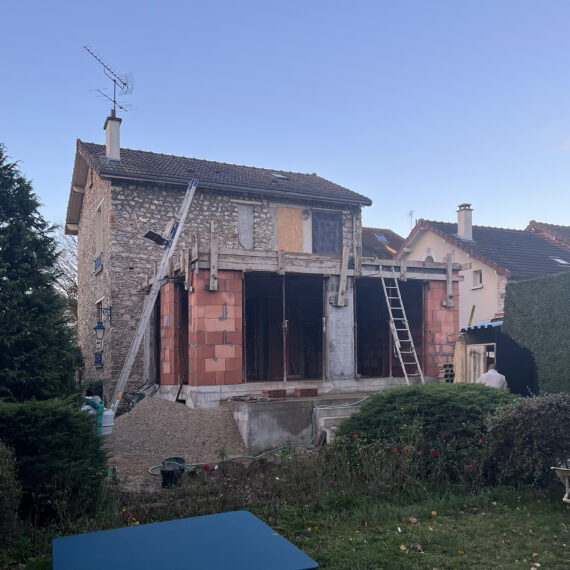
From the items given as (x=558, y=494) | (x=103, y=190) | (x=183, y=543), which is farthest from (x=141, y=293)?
(x=183, y=543)

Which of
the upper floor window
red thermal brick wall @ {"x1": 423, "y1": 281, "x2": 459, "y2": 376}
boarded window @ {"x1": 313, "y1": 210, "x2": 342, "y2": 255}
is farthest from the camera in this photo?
boarded window @ {"x1": 313, "y1": 210, "x2": 342, "y2": 255}

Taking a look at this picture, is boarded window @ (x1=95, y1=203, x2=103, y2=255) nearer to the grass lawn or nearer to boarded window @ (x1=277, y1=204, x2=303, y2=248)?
boarded window @ (x1=277, y1=204, x2=303, y2=248)

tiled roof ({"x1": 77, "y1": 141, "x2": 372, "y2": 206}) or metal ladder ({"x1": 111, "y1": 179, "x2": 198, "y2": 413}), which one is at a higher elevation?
tiled roof ({"x1": 77, "y1": 141, "x2": 372, "y2": 206})

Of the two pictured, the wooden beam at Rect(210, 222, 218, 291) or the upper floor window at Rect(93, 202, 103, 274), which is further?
the upper floor window at Rect(93, 202, 103, 274)

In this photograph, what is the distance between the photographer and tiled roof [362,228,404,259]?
26.9 metres

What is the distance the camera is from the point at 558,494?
7445 mm

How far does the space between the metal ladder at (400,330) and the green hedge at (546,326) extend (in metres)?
2.75

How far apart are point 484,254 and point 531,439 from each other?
1675cm

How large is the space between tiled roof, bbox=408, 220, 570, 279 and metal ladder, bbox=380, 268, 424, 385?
7688 mm

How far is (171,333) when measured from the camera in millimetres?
14469

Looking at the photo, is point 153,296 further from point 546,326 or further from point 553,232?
point 553,232

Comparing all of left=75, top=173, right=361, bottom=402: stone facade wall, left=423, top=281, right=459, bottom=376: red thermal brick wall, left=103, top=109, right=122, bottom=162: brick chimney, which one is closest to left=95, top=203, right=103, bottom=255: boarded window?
left=75, top=173, right=361, bottom=402: stone facade wall

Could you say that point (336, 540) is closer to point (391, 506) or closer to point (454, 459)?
point (391, 506)

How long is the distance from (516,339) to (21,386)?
361 inches
